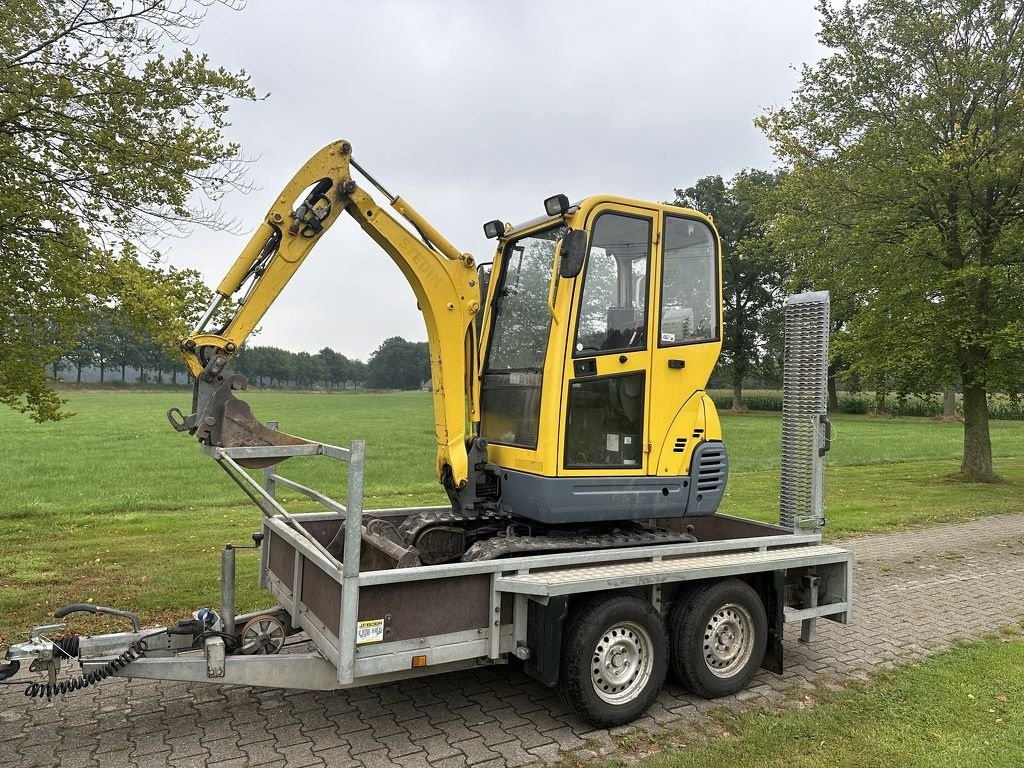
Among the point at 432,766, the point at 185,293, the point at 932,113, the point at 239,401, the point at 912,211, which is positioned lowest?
the point at 432,766

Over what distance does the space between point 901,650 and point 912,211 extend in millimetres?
11979

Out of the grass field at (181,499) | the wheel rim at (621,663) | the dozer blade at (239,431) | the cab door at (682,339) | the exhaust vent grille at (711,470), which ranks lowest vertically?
the grass field at (181,499)

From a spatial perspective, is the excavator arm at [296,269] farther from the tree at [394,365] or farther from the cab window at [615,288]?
the tree at [394,365]

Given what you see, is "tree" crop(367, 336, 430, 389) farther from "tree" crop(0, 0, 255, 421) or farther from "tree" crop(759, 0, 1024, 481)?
A: "tree" crop(0, 0, 255, 421)

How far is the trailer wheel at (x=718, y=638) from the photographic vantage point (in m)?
4.88

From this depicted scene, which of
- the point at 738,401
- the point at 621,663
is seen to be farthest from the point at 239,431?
the point at 738,401

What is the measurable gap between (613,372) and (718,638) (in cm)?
202

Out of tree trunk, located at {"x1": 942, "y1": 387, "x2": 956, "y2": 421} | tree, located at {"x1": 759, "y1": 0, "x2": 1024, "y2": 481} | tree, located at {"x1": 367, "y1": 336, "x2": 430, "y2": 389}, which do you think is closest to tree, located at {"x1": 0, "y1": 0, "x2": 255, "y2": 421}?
tree, located at {"x1": 759, "y1": 0, "x2": 1024, "y2": 481}

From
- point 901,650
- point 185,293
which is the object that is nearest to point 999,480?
point 901,650

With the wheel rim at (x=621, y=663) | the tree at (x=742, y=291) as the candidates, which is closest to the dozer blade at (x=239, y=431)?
the wheel rim at (x=621, y=663)

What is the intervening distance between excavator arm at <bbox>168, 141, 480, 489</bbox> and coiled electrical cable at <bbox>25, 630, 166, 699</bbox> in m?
1.22

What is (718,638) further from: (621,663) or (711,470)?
(711,470)

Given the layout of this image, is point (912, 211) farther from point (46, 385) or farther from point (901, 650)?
point (46, 385)

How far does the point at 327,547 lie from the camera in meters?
5.79
